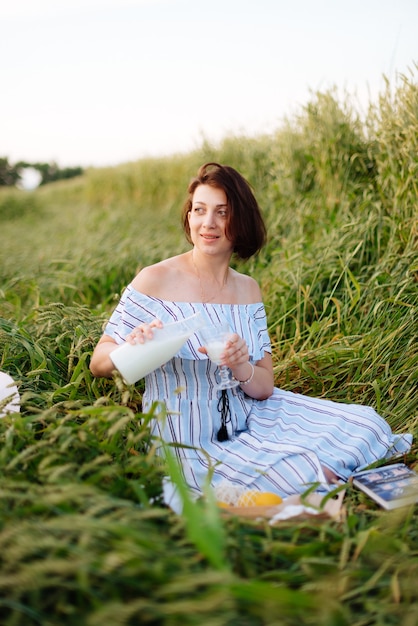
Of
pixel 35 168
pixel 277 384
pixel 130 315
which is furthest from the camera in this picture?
pixel 35 168

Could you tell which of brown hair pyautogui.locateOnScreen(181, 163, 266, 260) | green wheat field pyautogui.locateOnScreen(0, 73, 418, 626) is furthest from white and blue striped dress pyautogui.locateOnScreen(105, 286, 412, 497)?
brown hair pyautogui.locateOnScreen(181, 163, 266, 260)

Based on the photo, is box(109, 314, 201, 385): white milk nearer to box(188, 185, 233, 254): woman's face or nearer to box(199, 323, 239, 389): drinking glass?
box(199, 323, 239, 389): drinking glass

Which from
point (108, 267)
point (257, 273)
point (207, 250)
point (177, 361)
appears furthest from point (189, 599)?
point (108, 267)

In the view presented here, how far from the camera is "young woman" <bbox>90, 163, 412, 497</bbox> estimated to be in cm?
186

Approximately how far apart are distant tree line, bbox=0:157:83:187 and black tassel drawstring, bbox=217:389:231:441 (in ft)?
45.3

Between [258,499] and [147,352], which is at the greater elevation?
[147,352]

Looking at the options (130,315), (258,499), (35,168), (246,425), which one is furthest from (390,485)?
(35,168)

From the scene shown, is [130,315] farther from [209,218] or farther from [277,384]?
[277,384]

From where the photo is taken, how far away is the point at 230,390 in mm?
2088

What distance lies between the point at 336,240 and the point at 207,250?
1.48m

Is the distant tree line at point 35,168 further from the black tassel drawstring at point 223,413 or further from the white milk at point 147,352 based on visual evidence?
the white milk at point 147,352

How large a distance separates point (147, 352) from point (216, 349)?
212 mm

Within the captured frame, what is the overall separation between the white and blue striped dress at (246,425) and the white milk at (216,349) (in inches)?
6.2

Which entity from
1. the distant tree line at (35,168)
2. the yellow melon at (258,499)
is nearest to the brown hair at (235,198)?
the yellow melon at (258,499)
